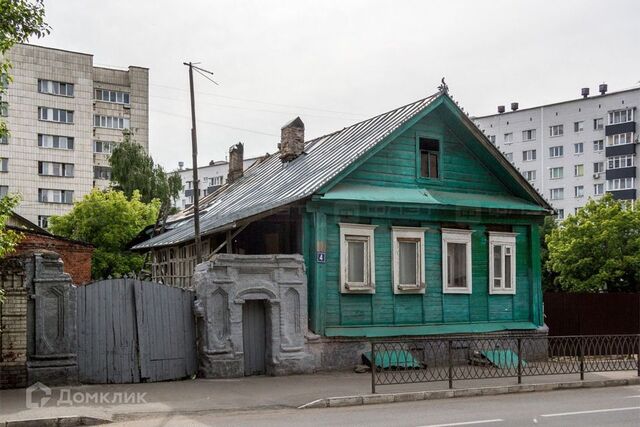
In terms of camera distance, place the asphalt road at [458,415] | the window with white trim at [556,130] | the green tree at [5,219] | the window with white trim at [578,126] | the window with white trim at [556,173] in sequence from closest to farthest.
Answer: the asphalt road at [458,415]
the green tree at [5,219]
the window with white trim at [578,126]
the window with white trim at [556,130]
the window with white trim at [556,173]

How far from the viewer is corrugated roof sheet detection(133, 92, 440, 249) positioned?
18656 millimetres

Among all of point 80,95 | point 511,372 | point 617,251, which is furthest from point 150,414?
point 80,95

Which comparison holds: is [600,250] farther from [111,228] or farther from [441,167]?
[111,228]

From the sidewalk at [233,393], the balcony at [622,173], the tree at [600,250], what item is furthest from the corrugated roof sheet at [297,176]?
the balcony at [622,173]

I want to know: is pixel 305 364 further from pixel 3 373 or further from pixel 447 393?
pixel 3 373

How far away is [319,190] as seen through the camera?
58.9ft

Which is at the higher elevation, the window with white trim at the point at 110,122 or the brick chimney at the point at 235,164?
the window with white trim at the point at 110,122

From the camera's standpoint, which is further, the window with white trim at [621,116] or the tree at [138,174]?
the window with white trim at [621,116]

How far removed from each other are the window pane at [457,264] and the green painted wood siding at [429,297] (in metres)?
0.31

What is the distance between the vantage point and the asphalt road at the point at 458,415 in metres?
11.0

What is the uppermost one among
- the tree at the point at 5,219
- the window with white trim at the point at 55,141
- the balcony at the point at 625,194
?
the window with white trim at the point at 55,141

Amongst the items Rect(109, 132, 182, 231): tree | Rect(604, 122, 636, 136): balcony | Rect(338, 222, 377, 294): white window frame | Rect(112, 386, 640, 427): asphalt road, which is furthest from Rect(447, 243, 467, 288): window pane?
Rect(604, 122, 636, 136): balcony

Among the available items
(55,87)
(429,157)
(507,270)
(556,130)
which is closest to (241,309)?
(429,157)

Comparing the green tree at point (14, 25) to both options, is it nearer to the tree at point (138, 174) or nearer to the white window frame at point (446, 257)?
the white window frame at point (446, 257)
